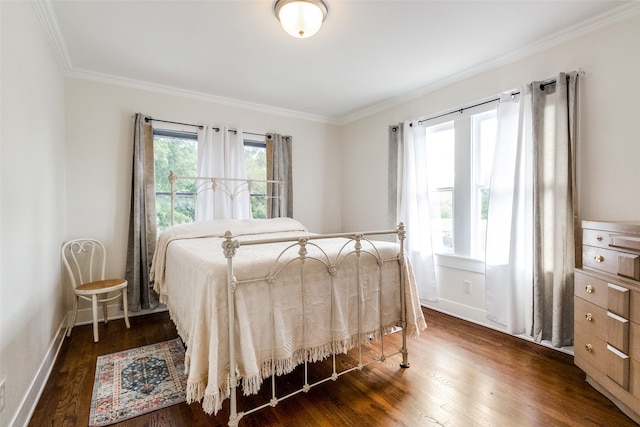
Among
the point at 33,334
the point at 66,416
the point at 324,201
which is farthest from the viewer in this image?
the point at 324,201

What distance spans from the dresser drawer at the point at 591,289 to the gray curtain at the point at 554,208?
23 centimetres

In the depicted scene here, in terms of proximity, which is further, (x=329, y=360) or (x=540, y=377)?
(x=329, y=360)

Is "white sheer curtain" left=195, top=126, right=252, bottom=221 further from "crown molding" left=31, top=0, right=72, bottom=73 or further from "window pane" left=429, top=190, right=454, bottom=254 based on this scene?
"window pane" left=429, top=190, right=454, bottom=254

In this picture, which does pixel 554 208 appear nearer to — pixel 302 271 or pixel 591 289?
pixel 591 289

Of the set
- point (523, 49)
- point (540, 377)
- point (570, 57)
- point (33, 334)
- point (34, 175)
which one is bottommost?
point (540, 377)

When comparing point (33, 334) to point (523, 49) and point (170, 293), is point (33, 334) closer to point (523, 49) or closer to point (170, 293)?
point (170, 293)

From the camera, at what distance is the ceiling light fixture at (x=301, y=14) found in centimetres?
197

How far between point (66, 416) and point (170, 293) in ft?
3.10

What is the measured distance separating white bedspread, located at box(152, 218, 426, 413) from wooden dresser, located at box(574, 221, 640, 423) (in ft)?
3.45

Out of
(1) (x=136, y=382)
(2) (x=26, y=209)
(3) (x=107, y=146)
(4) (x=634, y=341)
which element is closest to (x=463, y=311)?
(4) (x=634, y=341)

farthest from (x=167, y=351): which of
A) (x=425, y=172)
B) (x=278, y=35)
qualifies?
(x=425, y=172)

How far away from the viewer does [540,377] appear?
83.8 inches

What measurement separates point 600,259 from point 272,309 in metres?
2.10

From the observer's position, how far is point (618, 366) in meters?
1.73
